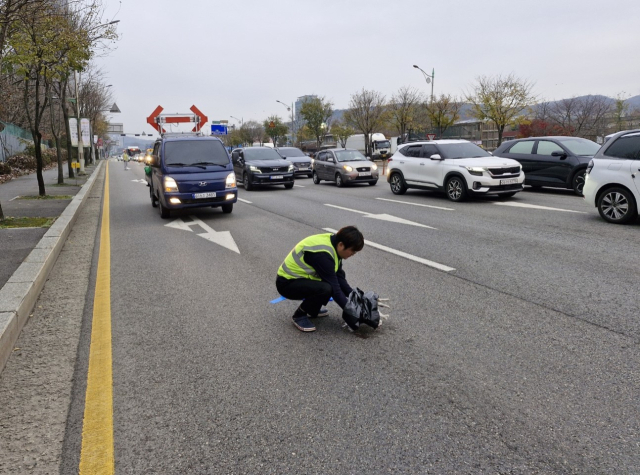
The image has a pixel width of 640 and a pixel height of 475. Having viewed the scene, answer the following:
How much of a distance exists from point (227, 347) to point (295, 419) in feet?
4.06

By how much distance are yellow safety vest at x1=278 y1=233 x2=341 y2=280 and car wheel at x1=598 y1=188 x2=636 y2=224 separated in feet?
23.5

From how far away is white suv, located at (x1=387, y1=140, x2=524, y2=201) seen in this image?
12875 millimetres

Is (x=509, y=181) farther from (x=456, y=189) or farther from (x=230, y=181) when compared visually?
(x=230, y=181)

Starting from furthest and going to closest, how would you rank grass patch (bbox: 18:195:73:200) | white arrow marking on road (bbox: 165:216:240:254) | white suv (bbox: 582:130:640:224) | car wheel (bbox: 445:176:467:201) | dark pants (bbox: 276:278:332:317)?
grass patch (bbox: 18:195:73:200), car wheel (bbox: 445:176:467:201), white suv (bbox: 582:130:640:224), white arrow marking on road (bbox: 165:216:240:254), dark pants (bbox: 276:278:332:317)

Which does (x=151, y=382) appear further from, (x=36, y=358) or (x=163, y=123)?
(x=163, y=123)

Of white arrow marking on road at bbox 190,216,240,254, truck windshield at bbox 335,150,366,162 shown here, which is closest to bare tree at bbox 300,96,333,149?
truck windshield at bbox 335,150,366,162

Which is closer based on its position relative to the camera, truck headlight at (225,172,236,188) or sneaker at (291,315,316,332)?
sneaker at (291,315,316,332)

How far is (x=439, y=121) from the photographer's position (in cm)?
5356

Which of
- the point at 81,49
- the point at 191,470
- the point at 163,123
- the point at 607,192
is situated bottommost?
the point at 191,470

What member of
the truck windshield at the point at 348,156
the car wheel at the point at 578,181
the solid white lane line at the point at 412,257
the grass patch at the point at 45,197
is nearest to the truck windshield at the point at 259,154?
the truck windshield at the point at 348,156

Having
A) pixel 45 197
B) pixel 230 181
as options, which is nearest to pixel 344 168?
pixel 230 181

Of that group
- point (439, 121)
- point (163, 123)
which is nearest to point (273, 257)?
point (163, 123)

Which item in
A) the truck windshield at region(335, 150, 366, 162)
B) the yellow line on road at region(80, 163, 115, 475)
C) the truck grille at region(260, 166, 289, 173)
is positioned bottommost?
the yellow line on road at region(80, 163, 115, 475)

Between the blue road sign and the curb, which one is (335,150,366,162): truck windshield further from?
the blue road sign
